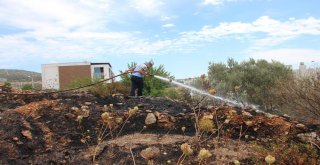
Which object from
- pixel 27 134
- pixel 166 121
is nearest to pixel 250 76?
pixel 166 121

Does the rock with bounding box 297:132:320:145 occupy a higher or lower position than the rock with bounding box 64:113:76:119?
lower

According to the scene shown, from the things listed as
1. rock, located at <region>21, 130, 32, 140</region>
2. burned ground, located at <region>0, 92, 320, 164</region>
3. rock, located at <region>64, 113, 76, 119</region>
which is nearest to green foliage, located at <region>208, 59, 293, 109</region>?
burned ground, located at <region>0, 92, 320, 164</region>

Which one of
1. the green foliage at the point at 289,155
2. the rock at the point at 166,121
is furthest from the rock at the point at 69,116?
the green foliage at the point at 289,155

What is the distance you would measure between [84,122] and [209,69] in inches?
692

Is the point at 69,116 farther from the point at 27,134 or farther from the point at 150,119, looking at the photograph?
the point at 150,119

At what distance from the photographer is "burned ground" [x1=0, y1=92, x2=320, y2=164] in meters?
4.44

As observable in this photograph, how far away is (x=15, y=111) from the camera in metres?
5.82

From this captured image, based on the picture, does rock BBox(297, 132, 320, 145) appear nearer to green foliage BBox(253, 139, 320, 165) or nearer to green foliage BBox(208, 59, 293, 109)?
green foliage BBox(253, 139, 320, 165)

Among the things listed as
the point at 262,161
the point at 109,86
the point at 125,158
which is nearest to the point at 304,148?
the point at 262,161

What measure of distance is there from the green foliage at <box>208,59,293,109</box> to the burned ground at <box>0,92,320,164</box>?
13.3 m

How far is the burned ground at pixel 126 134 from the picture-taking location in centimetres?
444

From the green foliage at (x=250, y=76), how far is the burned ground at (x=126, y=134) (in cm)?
1334

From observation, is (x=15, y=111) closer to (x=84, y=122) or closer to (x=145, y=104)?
(x=84, y=122)

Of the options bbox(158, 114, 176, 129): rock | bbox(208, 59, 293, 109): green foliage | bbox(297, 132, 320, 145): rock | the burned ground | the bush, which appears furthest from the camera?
bbox(208, 59, 293, 109): green foliage
